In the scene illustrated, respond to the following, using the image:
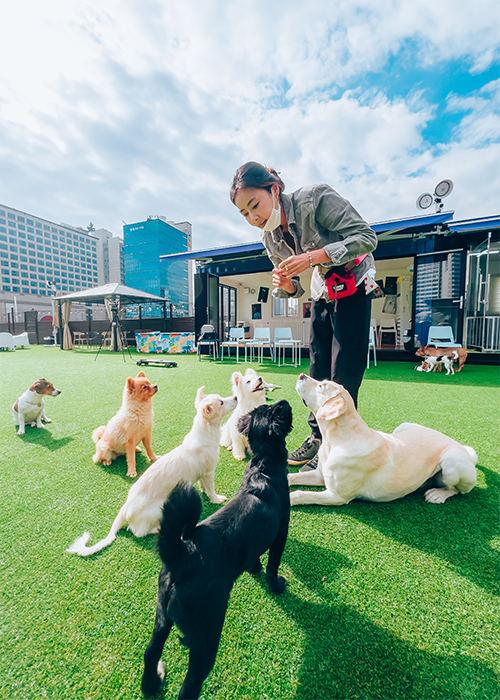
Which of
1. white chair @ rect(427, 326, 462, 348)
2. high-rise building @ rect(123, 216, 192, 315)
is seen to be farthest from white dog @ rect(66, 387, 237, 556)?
high-rise building @ rect(123, 216, 192, 315)

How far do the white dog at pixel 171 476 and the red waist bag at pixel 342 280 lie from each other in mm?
1014

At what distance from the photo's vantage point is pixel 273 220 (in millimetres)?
1674

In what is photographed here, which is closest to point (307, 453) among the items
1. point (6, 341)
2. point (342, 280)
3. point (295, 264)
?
point (342, 280)

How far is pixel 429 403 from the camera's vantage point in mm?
3926

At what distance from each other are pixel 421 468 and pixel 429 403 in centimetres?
274

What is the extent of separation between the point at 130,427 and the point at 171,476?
0.81 meters

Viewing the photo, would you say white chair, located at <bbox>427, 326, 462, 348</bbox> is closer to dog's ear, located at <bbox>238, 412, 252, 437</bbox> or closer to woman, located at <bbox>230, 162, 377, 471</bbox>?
woman, located at <bbox>230, 162, 377, 471</bbox>

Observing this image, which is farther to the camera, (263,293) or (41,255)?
(41,255)

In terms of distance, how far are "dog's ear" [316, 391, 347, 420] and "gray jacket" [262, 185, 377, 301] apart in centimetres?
71

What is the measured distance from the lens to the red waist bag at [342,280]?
68.1 inches

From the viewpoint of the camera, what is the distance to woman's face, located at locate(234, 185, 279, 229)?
1.57 m

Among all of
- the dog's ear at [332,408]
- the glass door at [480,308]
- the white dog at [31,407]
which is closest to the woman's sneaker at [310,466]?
the dog's ear at [332,408]

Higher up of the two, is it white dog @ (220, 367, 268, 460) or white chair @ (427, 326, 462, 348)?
white chair @ (427, 326, 462, 348)

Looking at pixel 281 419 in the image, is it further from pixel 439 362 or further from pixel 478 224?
pixel 478 224
